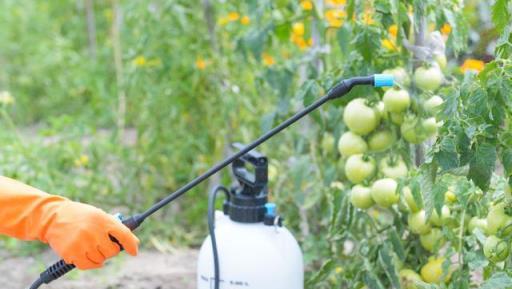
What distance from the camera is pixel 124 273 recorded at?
9.50ft

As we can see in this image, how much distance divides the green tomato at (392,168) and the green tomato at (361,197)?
0.06 metres

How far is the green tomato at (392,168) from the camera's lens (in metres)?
2.02

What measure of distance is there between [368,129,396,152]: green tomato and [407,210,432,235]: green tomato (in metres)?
0.18

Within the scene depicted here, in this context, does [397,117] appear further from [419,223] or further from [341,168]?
[341,168]

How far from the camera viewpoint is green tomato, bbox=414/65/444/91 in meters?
1.99

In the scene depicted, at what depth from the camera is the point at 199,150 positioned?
330cm

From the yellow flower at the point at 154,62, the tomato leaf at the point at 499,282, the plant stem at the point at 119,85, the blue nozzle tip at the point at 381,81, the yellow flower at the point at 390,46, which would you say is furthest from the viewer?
the plant stem at the point at 119,85

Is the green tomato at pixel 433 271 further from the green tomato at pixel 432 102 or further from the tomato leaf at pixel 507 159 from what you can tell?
the tomato leaf at pixel 507 159

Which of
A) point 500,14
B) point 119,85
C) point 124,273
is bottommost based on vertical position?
point 124,273

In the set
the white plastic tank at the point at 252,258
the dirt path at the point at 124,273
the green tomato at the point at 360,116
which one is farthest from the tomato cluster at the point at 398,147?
the dirt path at the point at 124,273

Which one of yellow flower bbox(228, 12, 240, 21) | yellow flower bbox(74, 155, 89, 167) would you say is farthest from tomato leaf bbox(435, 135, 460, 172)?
yellow flower bbox(74, 155, 89, 167)

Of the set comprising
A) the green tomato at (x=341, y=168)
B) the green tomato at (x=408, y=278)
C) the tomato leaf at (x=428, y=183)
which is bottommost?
the green tomato at (x=408, y=278)

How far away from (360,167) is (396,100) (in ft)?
0.61

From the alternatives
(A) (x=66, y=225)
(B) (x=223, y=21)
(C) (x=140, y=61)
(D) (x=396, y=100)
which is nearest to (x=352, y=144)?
(D) (x=396, y=100)
